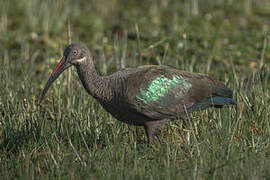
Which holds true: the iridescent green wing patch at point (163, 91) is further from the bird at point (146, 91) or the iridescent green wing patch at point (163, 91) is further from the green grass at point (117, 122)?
→ the green grass at point (117, 122)

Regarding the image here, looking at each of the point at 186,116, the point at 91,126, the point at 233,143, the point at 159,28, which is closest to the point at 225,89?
the point at 186,116

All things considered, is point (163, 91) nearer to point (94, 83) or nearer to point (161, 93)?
point (161, 93)

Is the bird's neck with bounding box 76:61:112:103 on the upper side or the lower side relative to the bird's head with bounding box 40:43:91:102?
lower

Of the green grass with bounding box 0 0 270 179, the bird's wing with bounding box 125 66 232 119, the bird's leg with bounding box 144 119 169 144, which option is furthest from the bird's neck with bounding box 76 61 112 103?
the bird's leg with bounding box 144 119 169 144

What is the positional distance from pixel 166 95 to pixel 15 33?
15.7 ft

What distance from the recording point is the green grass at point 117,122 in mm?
4582

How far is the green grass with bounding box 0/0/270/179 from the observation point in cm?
458

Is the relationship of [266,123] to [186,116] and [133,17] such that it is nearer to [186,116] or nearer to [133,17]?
[186,116]

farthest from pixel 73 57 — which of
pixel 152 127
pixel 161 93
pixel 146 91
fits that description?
pixel 152 127

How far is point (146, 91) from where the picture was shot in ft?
17.3

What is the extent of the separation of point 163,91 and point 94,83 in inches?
25.6

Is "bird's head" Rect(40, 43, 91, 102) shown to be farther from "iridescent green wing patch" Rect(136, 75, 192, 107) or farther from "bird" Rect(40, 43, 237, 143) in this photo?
"iridescent green wing patch" Rect(136, 75, 192, 107)

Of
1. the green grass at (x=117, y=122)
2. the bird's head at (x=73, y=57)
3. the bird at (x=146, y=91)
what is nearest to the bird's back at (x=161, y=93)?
the bird at (x=146, y=91)

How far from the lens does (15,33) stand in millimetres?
9531
